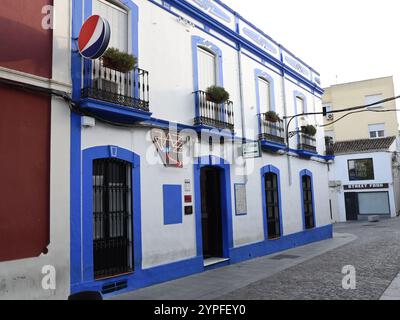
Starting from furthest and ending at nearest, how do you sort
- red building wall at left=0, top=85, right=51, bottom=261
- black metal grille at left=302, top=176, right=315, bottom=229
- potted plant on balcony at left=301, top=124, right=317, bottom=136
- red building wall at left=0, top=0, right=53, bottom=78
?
black metal grille at left=302, top=176, right=315, bottom=229, potted plant on balcony at left=301, top=124, right=317, bottom=136, red building wall at left=0, top=0, right=53, bottom=78, red building wall at left=0, top=85, right=51, bottom=261

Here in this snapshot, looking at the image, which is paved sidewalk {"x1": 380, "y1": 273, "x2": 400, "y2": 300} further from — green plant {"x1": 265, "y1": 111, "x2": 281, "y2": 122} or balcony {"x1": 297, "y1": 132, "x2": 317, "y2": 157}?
balcony {"x1": 297, "y1": 132, "x2": 317, "y2": 157}

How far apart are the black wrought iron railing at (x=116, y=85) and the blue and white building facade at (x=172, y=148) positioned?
21 millimetres

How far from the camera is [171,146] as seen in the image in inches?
326

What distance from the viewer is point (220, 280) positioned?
26.1 feet

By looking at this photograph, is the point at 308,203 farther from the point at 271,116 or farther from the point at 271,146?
the point at 271,116

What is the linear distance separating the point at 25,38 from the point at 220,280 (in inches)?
225

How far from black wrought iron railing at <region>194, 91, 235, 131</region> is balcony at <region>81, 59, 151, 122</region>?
1687 millimetres

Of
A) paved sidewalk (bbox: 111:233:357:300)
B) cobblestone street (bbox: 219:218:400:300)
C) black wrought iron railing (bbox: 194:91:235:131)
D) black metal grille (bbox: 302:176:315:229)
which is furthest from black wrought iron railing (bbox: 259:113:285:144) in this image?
cobblestone street (bbox: 219:218:400:300)

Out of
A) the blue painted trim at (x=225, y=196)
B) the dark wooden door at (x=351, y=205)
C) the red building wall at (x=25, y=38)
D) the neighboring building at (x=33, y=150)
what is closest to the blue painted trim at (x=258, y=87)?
the blue painted trim at (x=225, y=196)

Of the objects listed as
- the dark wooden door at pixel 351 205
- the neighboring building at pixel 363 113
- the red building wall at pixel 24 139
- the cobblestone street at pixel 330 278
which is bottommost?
the cobblestone street at pixel 330 278

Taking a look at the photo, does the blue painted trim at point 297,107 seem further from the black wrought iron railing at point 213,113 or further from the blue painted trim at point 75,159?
the blue painted trim at point 75,159

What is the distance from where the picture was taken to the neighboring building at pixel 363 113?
107 feet

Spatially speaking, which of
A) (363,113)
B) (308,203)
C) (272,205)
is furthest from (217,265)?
(363,113)

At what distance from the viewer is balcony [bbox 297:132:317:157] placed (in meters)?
14.1
